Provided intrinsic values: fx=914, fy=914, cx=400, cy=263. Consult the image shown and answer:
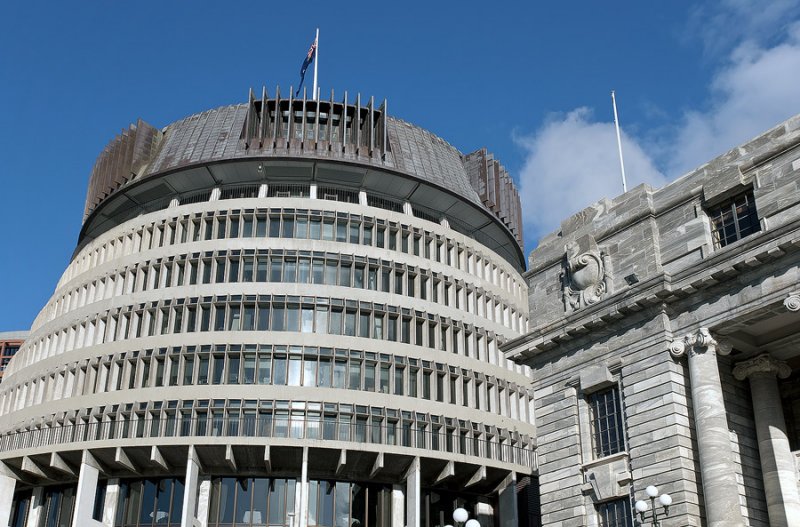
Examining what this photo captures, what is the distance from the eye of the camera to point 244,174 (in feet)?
217

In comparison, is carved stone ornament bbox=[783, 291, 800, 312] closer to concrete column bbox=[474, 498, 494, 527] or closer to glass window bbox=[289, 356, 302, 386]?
glass window bbox=[289, 356, 302, 386]

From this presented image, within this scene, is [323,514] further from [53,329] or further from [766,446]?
[766,446]

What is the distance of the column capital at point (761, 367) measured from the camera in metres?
35.2

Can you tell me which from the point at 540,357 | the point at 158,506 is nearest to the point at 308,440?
the point at 158,506

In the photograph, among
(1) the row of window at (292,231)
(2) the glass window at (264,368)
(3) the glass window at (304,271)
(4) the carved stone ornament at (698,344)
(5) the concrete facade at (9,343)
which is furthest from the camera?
(5) the concrete facade at (9,343)

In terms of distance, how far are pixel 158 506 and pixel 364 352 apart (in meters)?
16.3

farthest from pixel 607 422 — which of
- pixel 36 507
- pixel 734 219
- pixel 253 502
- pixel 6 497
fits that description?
pixel 6 497

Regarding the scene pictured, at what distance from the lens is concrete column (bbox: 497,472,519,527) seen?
61.9 meters

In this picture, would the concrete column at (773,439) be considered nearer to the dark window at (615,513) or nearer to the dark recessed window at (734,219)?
the dark recessed window at (734,219)

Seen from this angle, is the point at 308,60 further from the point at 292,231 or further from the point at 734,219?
the point at 734,219

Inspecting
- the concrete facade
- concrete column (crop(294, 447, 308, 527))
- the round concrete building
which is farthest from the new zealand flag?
the concrete facade

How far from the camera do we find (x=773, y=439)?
3428 centimetres

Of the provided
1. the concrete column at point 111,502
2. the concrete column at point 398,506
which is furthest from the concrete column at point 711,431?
the concrete column at point 111,502

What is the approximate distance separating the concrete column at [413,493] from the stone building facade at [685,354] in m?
19.3
